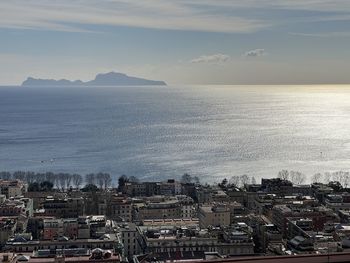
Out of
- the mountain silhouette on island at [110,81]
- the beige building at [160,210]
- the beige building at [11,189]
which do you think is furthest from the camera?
the mountain silhouette on island at [110,81]

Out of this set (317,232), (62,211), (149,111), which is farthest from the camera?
(149,111)

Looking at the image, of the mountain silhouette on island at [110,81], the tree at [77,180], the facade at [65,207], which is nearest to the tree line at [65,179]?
the tree at [77,180]

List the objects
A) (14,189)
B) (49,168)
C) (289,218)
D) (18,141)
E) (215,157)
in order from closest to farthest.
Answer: (289,218) → (14,189) → (49,168) → (215,157) → (18,141)

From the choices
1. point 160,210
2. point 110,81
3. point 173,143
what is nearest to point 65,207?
point 160,210

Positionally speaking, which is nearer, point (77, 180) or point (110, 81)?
point (77, 180)

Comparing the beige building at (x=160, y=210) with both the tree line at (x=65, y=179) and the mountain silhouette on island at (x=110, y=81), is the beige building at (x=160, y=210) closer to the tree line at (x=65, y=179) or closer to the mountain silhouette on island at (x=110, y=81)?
the tree line at (x=65, y=179)

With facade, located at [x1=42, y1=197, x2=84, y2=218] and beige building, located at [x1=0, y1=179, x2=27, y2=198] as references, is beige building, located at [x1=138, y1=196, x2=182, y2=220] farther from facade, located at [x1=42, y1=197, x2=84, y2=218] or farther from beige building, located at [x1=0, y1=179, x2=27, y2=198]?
beige building, located at [x1=0, y1=179, x2=27, y2=198]

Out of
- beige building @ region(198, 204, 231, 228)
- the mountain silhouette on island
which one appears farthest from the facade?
the mountain silhouette on island

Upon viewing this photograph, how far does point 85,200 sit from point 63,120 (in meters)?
33.0

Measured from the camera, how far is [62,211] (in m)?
16.4

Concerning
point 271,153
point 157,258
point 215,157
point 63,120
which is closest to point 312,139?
point 271,153

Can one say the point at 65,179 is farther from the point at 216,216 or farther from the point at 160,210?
the point at 216,216

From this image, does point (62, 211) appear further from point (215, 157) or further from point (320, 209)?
point (215, 157)

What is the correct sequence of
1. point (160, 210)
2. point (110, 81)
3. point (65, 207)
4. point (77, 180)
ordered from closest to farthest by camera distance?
point (160, 210), point (65, 207), point (77, 180), point (110, 81)
